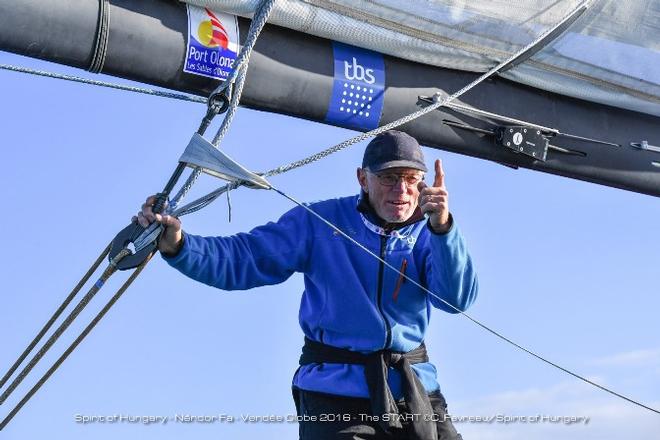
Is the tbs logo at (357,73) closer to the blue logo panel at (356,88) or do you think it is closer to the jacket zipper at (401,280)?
the blue logo panel at (356,88)

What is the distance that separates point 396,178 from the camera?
4.43 meters

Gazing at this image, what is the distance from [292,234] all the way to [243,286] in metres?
0.24

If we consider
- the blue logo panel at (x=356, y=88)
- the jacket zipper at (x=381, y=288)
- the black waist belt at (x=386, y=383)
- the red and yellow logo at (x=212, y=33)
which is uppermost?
the red and yellow logo at (x=212, y=33)

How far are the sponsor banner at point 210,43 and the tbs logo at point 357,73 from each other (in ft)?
1.39

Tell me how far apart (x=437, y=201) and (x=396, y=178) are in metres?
0.37

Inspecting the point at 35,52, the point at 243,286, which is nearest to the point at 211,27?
the point at 35,52

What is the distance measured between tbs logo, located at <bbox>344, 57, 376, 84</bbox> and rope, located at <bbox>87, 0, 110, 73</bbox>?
845mm

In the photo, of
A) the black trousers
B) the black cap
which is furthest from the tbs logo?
the black trousers

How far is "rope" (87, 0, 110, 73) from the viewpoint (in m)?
3.93

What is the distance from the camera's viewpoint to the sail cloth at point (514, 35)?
4.37 m

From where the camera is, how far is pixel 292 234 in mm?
4520

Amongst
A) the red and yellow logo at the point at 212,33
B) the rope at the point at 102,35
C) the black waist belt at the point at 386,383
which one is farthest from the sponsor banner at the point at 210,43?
the black waist belt at the point at 386,383

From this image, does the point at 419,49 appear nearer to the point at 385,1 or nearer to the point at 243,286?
the point at 385,1

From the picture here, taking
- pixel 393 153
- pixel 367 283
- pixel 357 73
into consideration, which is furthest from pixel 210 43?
pixel 367 283
